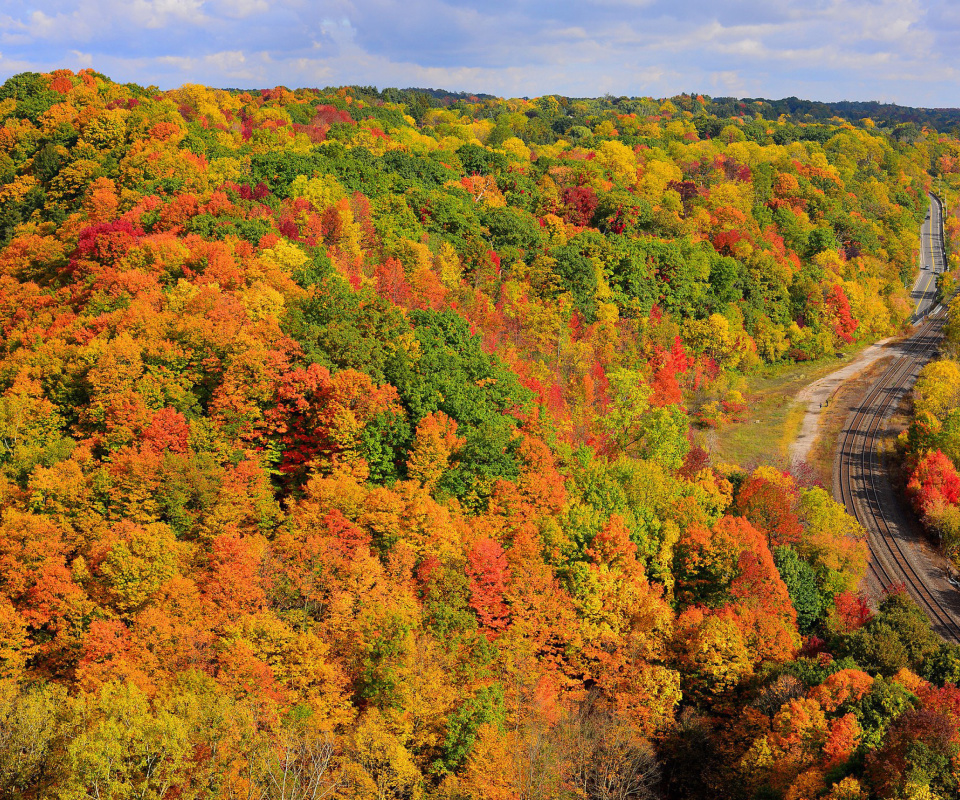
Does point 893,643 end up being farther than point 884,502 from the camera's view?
No

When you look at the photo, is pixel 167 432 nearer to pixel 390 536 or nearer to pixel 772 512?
pixel 390 536

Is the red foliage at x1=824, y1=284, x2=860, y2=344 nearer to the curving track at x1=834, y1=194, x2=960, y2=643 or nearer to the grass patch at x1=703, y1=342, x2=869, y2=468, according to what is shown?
the grass patch at x1=703, y1=342, x2=869, y2=468

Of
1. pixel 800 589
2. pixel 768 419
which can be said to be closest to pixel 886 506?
pixel 768 419

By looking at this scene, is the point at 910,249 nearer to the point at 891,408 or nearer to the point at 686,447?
the point at 891,408

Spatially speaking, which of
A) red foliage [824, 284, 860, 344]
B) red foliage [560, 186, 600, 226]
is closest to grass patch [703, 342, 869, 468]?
red foliage [824, 284, 860, 344]

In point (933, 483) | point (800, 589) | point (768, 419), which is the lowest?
point (933, 483)

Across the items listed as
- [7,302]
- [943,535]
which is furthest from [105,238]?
[943,535]
